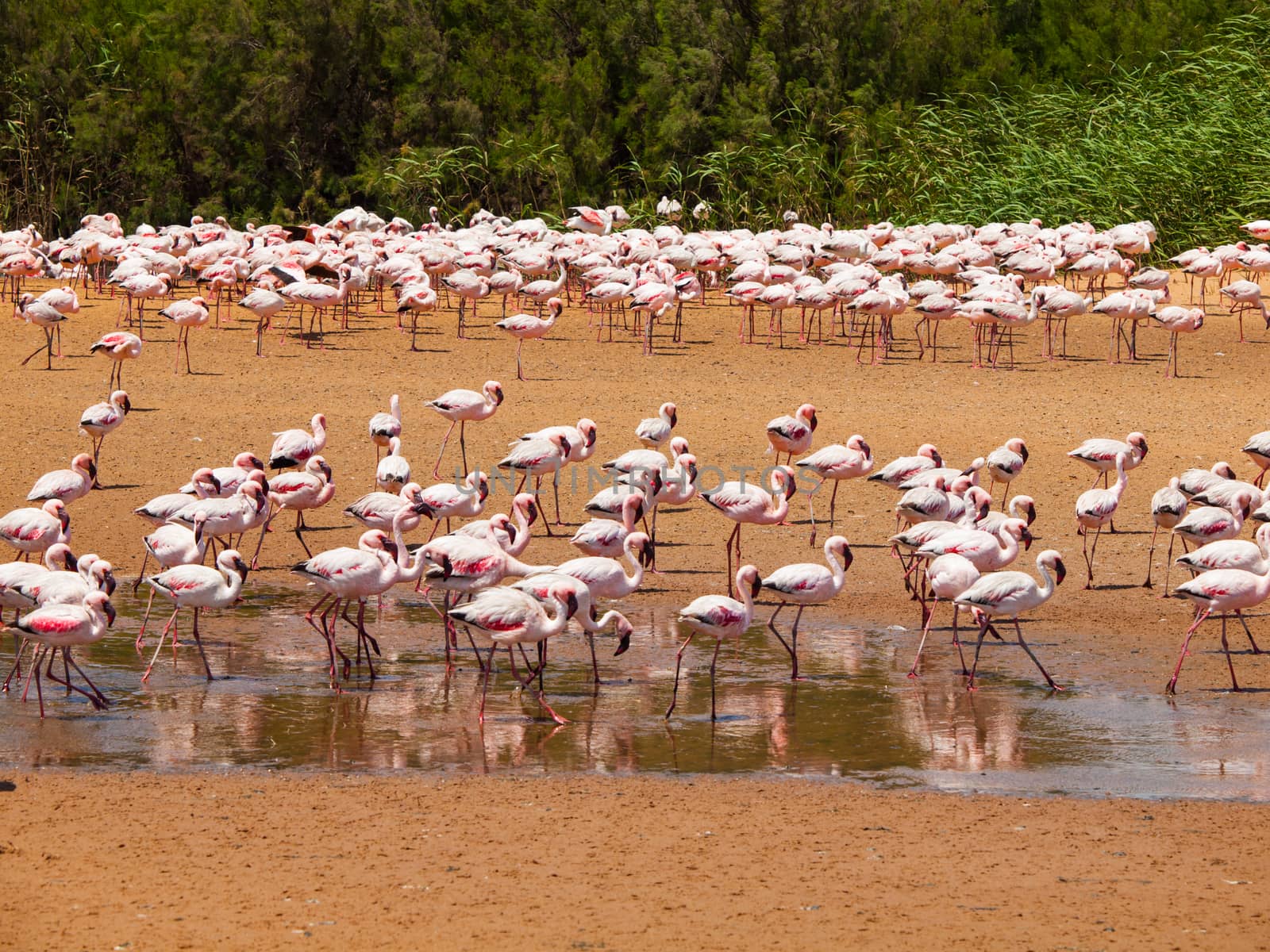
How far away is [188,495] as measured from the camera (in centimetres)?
1109

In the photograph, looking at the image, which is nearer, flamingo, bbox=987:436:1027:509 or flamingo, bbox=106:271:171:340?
flamingo, bbox=987:436:1027:509

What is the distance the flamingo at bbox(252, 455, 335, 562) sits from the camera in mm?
11734

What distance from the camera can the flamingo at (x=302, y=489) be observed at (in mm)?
11734

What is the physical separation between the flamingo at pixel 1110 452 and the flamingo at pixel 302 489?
5.18 metres

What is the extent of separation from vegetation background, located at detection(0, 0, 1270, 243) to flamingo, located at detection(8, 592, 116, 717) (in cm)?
1965

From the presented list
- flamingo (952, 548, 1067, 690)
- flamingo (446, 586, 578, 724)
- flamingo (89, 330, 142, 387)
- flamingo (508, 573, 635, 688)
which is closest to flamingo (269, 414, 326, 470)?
flamingo (89, 330, 142, 387)

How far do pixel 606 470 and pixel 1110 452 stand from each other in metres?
3.59

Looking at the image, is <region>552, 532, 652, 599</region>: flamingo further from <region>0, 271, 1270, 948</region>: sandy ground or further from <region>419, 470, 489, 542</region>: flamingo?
<region>419, 470, 489, 542</region>: flamingo

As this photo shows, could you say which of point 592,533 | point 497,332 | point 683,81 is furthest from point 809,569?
point 683,81

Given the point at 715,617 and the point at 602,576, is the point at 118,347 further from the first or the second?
the point at 715,617

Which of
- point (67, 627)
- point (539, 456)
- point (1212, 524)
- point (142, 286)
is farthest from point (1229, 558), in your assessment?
point (142, 286)

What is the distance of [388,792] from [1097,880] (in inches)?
110

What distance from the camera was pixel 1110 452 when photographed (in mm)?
12562

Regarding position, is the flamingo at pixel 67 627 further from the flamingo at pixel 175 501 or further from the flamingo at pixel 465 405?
the flamingo at pixel 465 405
